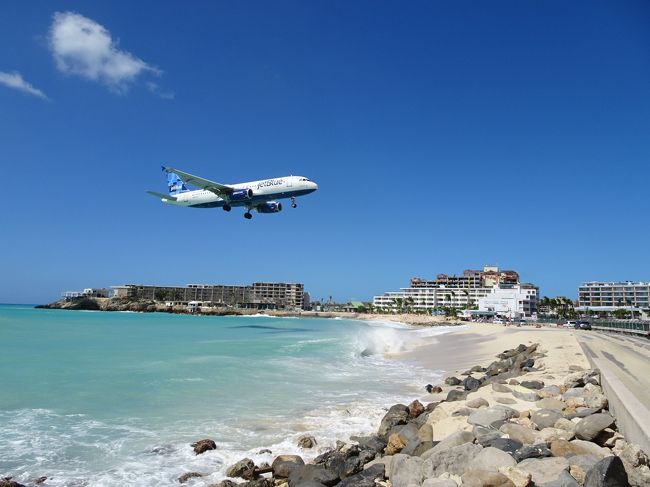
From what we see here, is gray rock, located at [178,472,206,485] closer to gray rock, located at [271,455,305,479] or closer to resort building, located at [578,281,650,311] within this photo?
gray rock, located at [271,455,305,479]

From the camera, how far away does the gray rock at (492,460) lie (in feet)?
18.8

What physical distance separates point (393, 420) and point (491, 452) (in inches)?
196

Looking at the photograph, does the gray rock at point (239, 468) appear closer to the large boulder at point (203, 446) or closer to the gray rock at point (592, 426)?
the large boulder at point (203, 446)

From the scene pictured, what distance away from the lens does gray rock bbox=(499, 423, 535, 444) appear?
697cm

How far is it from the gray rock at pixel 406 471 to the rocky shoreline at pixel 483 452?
2cm

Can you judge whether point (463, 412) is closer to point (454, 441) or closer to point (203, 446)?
point (454, 441)

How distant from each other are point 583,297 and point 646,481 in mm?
191901

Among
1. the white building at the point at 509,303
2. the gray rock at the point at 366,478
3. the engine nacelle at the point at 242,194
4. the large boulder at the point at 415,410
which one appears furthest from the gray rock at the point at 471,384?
the white building at the point at 509,303

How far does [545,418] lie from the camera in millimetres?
8070

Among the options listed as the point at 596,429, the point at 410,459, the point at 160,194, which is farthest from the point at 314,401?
the point at 160,194

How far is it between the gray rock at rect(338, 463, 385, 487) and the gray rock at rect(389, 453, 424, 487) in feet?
1.09

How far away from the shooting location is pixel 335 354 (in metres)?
31.4

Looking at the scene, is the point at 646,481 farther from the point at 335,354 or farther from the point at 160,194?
the point at 160,194

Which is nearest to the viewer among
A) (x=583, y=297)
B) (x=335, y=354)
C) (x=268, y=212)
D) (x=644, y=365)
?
(x=644, y=365)
